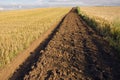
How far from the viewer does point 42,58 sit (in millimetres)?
11734

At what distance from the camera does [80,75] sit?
909cm

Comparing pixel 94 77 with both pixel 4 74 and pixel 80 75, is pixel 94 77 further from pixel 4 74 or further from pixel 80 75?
pixel 4 74

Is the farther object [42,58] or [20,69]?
[42,58]

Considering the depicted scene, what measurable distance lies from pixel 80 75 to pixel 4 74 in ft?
11.0

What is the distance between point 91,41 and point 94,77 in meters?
6.78

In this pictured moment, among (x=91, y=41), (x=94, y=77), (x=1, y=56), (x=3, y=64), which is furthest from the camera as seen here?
(x=91, y=41)

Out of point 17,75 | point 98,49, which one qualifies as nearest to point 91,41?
point 98,49

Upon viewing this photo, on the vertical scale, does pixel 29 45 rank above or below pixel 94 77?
below

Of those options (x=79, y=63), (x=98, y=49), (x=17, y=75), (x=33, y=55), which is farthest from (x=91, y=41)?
(x=17, y=75)

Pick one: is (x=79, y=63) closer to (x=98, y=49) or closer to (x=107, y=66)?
(x=107, y=66)

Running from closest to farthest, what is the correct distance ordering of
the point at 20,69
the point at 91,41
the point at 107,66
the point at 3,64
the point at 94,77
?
the point at 94,77, the point at 107,66, the point at 20,69, the point at 3,64, the point at 91,41

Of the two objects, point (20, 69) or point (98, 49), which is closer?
point (20, 69)

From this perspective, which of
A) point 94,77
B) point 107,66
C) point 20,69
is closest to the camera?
point 94,77

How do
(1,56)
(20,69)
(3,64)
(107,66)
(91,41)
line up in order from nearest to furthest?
(107,66) < (20,69) < (3,64) < (1,56) < (91,41)
